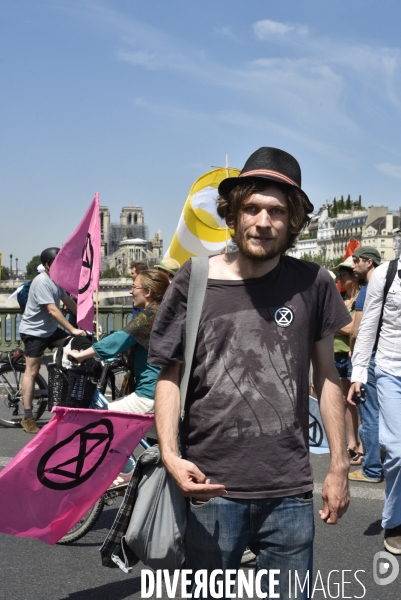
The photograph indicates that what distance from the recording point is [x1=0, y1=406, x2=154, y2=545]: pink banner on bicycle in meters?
3.62

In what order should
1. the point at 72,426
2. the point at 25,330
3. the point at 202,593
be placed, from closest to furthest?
the point at 202,593, the point at 72,426, the point at 25,330

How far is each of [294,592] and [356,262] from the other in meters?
4.85

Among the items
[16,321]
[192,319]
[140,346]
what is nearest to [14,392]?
[140,346]

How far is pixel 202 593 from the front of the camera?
7.99ft

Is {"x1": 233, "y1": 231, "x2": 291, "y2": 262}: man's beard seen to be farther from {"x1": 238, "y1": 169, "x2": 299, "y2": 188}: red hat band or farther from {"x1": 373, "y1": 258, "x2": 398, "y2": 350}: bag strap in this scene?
{"x1": 373, "y1": 258, "x2": 398, "y2": 350}: bag strap

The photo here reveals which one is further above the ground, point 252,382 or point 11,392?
point 252,382

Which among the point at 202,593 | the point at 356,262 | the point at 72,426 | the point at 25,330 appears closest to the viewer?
the point at 202,593

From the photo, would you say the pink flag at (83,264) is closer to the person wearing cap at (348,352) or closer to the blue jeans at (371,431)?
the person wearing cap at (348,352)

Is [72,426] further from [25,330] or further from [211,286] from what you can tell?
[25,330]

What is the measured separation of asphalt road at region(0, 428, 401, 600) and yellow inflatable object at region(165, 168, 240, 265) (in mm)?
5868

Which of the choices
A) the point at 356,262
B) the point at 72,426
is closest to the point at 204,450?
the point at 72,426

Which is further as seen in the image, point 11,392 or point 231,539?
point 11,392

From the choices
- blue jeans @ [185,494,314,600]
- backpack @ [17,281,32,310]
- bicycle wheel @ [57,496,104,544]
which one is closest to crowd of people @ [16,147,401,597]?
blue jeans @ [185,494,314,600]

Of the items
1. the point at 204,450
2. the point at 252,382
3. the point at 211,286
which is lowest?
the point at 204,450
